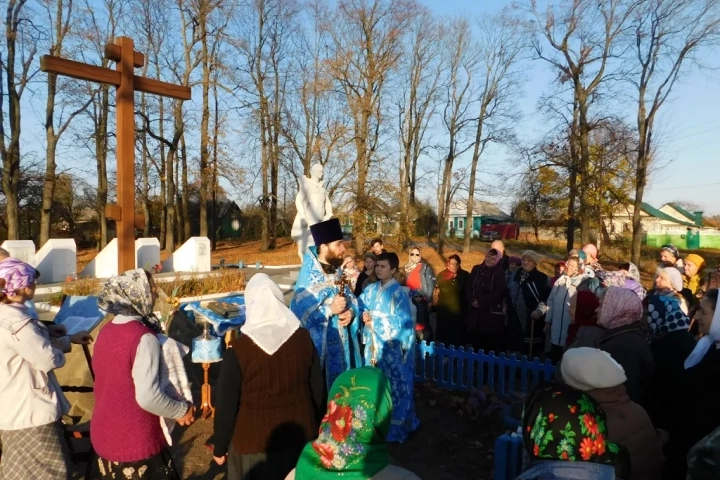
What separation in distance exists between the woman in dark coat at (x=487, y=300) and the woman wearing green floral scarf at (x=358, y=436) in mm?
5183

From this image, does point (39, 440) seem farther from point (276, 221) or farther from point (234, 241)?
point (234, 241)

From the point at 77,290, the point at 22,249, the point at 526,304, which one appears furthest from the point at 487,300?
the point at 22,249

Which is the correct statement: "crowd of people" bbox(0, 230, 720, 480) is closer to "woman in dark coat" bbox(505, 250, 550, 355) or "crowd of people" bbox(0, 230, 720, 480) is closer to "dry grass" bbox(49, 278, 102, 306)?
"woman in dark coat" bbox(505, 250, 550, 355)

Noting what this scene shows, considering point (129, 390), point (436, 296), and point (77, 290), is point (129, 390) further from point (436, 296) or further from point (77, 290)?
point (77, 290)

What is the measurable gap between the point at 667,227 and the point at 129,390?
61.9 metres

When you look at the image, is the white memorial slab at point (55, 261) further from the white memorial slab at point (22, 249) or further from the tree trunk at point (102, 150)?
the tree trunk at point (102, 150)

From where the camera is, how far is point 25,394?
110 inches

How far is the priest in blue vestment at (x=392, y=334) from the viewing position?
4.75 metres

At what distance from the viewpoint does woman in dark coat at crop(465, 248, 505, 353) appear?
683 centimetres

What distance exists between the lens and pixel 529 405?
1974mm

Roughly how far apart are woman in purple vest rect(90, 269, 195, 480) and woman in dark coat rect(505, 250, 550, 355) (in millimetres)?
5174

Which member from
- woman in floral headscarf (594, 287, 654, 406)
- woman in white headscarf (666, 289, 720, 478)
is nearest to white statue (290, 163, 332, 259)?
woman in floral headscarf (594, 287, 654, 406)

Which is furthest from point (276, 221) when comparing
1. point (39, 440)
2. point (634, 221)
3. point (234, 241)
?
point (39, 440)

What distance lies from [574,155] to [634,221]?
11.7 feet
